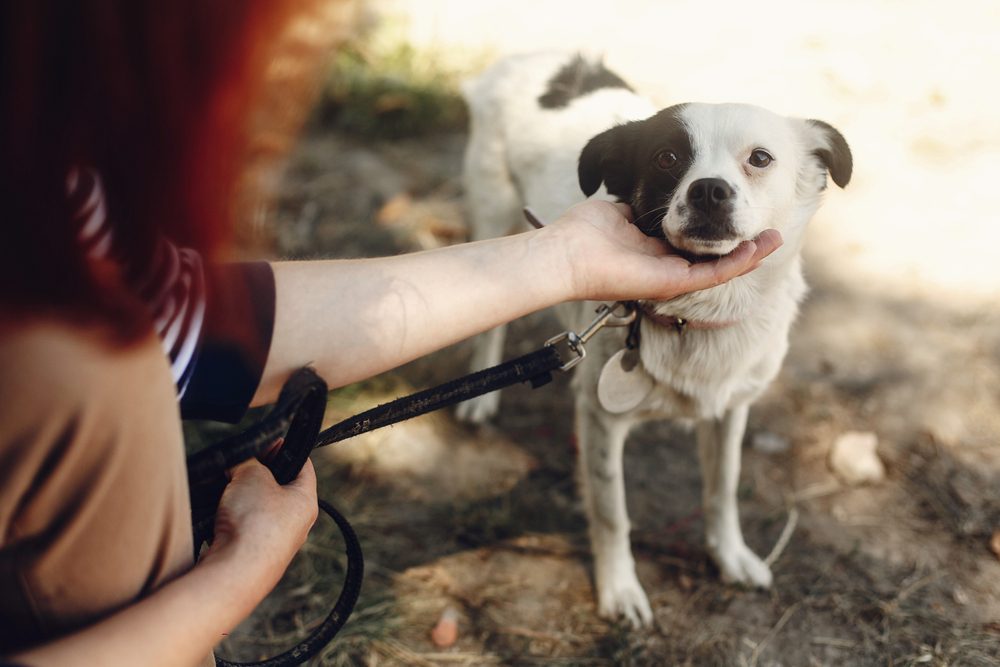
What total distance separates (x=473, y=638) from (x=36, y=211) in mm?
1585

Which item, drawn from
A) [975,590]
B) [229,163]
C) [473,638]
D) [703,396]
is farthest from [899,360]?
[229,163]

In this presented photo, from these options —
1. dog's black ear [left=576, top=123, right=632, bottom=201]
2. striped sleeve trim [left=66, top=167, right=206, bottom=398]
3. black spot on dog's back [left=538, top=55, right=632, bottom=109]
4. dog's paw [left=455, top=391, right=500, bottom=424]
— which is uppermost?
striped sleeve trim [left=66, top=167, right=206, bottom=398]

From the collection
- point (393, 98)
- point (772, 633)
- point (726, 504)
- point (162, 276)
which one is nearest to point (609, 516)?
point (726, 504)

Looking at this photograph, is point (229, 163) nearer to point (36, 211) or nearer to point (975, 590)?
point (36, 211)

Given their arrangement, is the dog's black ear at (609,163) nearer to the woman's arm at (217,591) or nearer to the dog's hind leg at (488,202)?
the dog's hind leg at (488,202)

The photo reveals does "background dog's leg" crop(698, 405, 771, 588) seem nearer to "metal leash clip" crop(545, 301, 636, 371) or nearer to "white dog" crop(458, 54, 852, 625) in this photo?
"white dog" crop(458, 54, 852, 625)

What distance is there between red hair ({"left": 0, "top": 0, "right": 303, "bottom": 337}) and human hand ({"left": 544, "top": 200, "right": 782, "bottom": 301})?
0.77 m

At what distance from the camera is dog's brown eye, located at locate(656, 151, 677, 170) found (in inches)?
67.0

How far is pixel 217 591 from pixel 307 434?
25 centimetres

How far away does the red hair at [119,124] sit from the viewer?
676 mm

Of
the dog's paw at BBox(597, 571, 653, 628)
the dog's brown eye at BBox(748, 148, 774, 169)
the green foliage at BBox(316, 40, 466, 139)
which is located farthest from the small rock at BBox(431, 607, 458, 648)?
the green foliage at BBox(316, 40, 466, 139)

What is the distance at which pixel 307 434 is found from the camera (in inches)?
45.4

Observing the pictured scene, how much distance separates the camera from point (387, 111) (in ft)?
13.9

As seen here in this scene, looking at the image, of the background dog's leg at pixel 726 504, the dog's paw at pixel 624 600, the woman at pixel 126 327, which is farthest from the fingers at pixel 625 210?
the dog's paw at pixel 624 600
